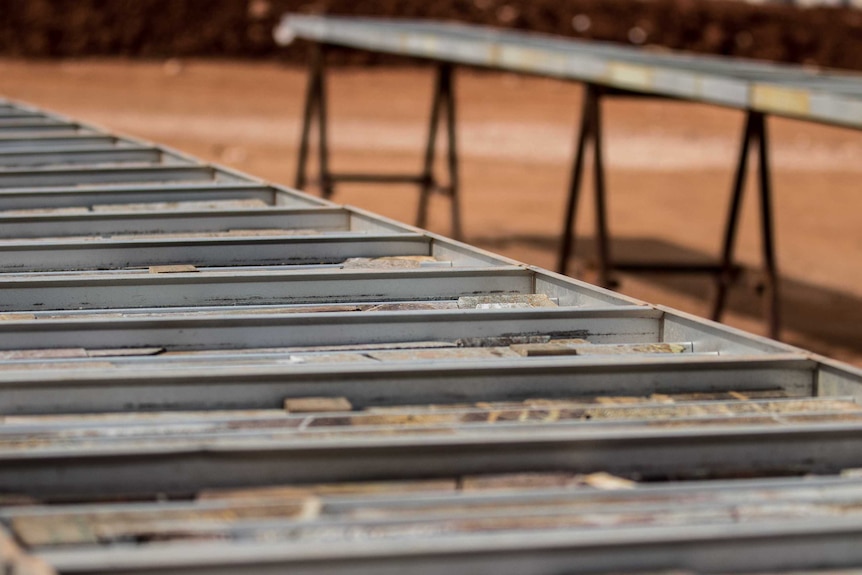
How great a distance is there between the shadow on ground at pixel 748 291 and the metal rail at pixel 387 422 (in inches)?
220

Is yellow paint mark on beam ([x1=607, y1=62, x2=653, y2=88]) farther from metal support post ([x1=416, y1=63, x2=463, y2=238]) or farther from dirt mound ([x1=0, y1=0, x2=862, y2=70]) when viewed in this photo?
dirt mound ([x1=0, y1=0, x2=862, y2=70])

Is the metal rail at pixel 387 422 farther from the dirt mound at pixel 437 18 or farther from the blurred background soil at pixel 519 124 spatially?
the dirt mound at pixel 437 18

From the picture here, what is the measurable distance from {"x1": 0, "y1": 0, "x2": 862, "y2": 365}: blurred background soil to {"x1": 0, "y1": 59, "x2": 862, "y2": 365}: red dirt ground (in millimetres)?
43

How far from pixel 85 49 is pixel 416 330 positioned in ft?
73.2

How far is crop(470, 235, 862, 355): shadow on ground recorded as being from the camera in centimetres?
973

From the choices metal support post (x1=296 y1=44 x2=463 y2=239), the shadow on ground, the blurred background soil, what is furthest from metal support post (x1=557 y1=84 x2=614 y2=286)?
metal support post (x1=296 y1=44 x2=463 y2=239)

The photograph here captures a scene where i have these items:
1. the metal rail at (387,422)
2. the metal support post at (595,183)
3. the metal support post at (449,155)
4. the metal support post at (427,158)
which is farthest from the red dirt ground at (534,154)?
the metal rail at (387,422)

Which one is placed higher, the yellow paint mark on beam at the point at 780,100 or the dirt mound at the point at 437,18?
the dirt mound at the point at 437,18

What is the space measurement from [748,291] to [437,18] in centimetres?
1523

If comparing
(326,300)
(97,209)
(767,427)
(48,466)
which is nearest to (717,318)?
(97,209)

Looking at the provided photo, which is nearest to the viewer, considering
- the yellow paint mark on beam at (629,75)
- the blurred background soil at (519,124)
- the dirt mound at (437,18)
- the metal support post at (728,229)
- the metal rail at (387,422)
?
the metal rail at (387,422)

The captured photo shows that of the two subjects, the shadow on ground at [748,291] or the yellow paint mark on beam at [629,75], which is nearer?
the yellow paint mark on beam at [629,75]

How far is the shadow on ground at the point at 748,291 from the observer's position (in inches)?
383

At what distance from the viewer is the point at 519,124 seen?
69.4 feet
